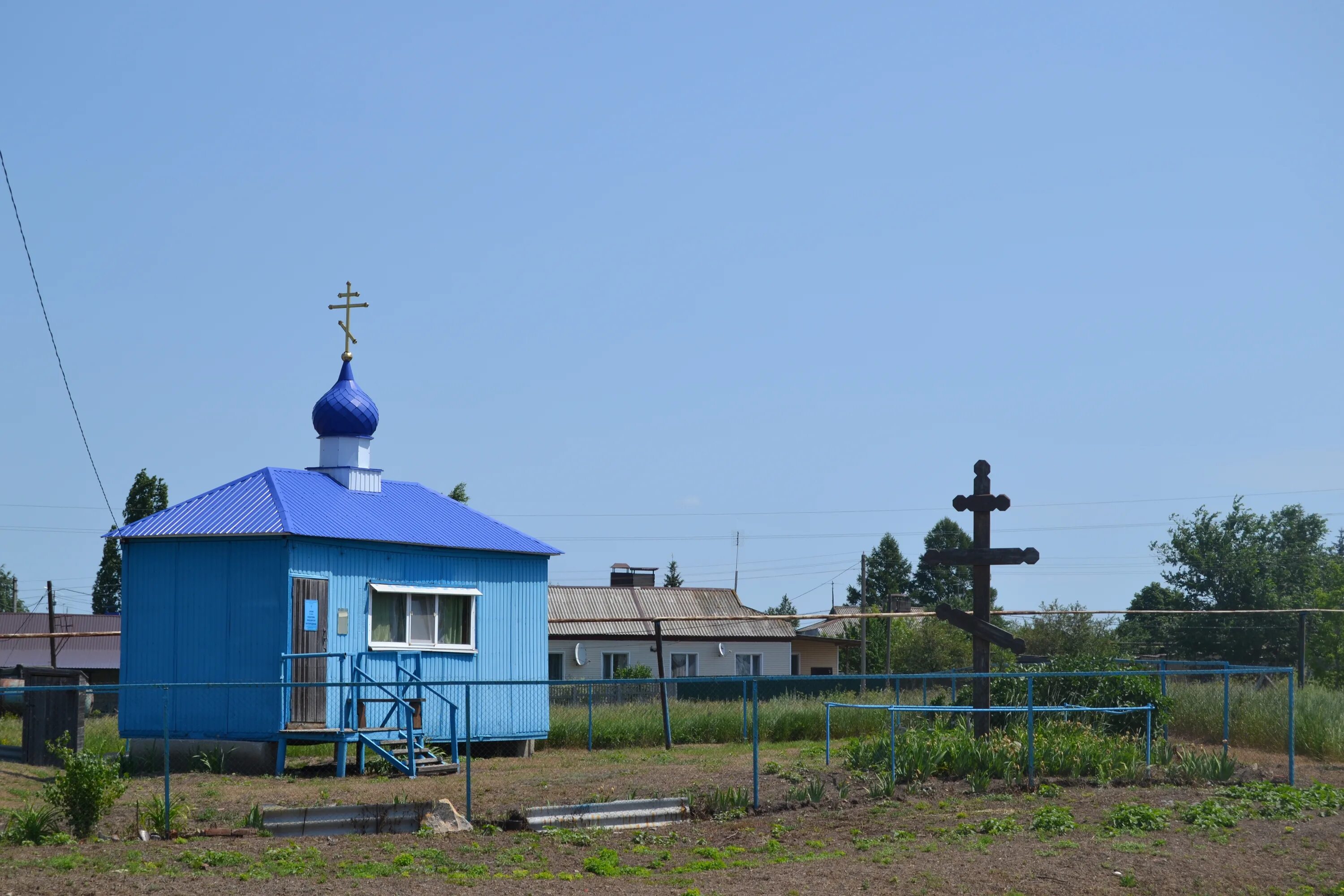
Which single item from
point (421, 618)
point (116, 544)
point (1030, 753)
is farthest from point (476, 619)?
point (116, 544)

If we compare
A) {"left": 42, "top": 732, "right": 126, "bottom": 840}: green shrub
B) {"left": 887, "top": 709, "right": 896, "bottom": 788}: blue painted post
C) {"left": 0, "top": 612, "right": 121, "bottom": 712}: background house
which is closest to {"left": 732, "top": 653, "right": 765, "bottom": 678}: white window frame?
{"left": 0, "top": 612, "right": 121, "bottom": 712}: background house

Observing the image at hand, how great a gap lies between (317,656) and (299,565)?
139 centimetres

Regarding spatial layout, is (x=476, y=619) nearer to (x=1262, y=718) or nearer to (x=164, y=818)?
(x=164, y=818)

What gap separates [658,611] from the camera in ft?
164

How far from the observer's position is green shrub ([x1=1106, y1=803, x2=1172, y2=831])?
43.0 feet

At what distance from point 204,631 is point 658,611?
101 ft

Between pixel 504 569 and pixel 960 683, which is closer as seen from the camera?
pixel 504 569

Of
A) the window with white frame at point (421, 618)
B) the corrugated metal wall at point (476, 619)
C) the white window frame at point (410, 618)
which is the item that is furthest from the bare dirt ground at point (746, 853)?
the window with white frame at point (421, 618)

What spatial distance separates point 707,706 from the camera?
84.6 ft

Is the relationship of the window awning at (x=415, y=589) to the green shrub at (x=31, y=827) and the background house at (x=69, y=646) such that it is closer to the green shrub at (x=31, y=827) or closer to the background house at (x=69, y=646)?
the green shrub at (x=31, y=827)

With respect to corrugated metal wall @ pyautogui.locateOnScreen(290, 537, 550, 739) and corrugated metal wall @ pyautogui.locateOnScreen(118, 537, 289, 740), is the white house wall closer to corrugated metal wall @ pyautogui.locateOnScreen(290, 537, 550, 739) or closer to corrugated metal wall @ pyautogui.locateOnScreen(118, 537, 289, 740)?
corrugated metal wall @ pyautogui.locateOnScreen(290, 537, 550, 739)

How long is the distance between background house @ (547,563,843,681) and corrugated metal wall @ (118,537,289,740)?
80.4 feet

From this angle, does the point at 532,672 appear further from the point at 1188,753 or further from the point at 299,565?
the point at 1188,753

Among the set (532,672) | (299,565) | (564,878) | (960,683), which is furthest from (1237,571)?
(564,878)
